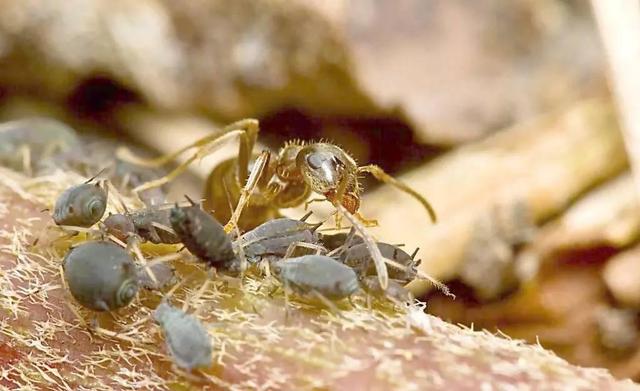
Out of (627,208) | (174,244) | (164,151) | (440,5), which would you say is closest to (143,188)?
(174,244)

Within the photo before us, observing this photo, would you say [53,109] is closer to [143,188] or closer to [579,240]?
[143,188]

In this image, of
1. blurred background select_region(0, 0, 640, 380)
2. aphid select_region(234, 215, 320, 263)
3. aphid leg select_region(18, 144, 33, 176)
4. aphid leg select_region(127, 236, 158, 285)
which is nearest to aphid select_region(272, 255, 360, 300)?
aphid select_region(234, 215, 320, 263)

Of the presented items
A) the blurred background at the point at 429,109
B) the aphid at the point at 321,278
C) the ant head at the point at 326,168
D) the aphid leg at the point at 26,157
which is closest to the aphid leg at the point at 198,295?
the aphid at the point at 321,278

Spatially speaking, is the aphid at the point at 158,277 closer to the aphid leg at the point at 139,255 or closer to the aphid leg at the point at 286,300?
the aphid leg at the point at 139,255

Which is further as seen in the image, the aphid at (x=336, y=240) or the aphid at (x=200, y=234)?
the aphid at (x=336, y=240)

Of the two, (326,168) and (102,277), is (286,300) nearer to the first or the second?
(102,277)

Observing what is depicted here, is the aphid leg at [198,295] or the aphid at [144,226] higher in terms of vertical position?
the aphid at [144,226]
